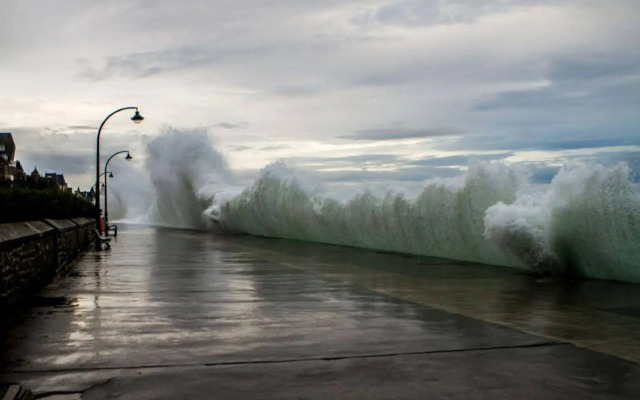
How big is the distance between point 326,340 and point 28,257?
618cm

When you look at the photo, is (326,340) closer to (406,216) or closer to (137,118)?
(406,216)

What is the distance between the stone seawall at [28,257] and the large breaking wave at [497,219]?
996 cm

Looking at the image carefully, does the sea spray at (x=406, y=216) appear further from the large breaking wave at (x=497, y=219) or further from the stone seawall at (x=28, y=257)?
the stone seawall at (x=28, y=257)

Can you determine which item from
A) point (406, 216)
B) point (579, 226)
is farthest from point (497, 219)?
point (406, 216)

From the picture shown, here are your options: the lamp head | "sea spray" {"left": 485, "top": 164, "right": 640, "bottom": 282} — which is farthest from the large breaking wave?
the lamp head

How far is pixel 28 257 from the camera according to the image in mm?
12156

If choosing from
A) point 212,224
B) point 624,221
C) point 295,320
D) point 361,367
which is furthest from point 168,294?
point 212,224

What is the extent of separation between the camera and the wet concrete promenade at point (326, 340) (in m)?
6.05

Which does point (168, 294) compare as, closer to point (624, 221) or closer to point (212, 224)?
point (624, 221)

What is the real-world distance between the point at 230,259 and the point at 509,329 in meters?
13.7

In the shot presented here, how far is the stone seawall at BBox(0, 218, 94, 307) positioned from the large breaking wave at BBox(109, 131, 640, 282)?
9.96 m

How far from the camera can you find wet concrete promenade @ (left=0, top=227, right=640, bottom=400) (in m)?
6.05

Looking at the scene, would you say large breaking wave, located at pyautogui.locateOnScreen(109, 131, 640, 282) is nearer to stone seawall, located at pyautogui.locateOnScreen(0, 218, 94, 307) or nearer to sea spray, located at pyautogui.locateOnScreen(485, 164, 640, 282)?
sea spray, located at pyautogui.locateOnScreen(485, 164, 640, 282)

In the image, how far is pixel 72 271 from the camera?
56.8 ft
